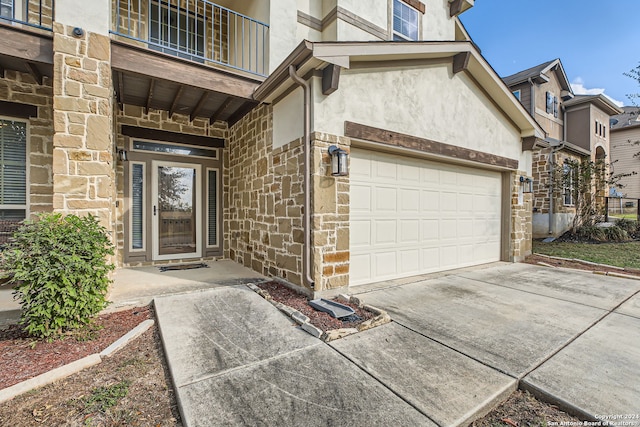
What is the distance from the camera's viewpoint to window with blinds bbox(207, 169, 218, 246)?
22.0ft

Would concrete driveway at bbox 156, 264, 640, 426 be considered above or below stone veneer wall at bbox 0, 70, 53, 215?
below

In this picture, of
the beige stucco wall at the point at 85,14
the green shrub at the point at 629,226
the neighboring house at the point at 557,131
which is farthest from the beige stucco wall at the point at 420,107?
the green shrub at the point at 629,226

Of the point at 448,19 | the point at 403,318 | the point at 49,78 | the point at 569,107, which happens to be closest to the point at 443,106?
the point at 403,318

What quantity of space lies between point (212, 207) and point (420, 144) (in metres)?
4.66

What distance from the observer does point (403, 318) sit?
3475 mm

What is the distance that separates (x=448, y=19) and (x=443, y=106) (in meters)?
4.74

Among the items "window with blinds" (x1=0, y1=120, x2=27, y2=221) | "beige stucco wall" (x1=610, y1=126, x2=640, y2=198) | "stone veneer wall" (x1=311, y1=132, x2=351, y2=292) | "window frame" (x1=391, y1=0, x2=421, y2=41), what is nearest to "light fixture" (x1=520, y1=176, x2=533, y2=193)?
"window frame" (x1=391, y1=0, x2=421, y2=41)

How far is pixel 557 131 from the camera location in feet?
49.9

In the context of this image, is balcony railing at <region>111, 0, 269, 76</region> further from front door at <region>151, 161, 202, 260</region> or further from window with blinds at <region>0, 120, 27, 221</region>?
window with blinds at <region>0, 120, 27, 221</region>

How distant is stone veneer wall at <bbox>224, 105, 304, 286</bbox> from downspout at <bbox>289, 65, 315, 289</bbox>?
0.15m

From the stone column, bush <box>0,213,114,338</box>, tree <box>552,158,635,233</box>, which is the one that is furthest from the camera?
tree <box>552,158,635,233</box>

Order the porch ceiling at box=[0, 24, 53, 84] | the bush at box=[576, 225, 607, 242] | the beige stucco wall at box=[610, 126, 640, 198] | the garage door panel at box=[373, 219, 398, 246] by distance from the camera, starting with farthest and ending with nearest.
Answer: the beige stucco wall at box=[610, 126, 640, 198] → the bush at box=[576, 225, 607, 242] → the garage door panel at box=[373, 219, 398, 246] → the porch ceiling at box=[0, 24, 53, 84]

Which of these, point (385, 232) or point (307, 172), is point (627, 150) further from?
point (307, 172)

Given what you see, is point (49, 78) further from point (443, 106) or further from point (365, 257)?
point (443, 106)
